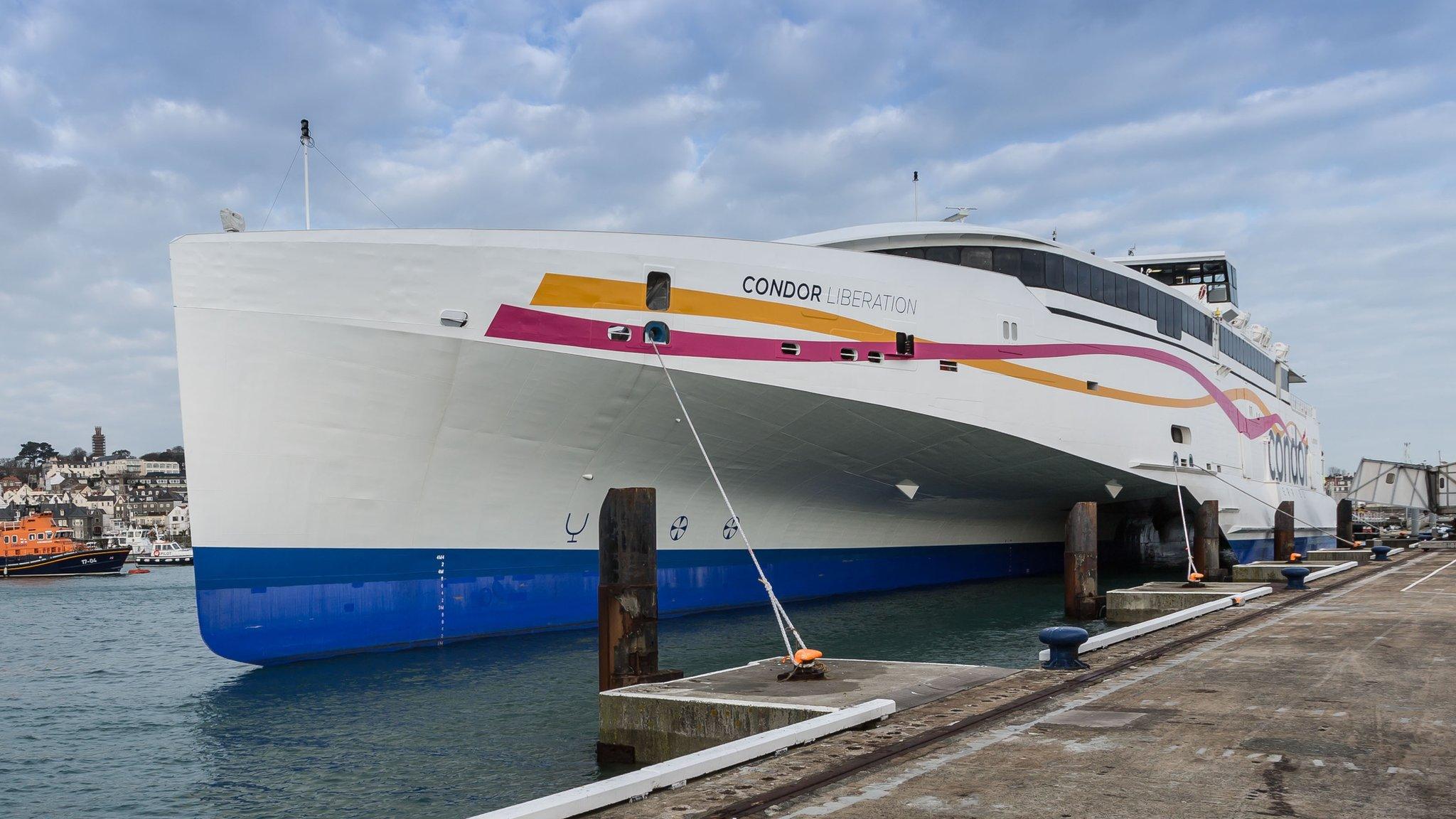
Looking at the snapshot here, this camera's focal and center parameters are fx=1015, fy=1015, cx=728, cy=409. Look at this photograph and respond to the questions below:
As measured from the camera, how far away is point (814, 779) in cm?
571

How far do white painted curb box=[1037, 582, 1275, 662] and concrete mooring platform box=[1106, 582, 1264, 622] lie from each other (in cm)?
60

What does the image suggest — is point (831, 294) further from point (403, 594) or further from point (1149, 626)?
point (403, 594)

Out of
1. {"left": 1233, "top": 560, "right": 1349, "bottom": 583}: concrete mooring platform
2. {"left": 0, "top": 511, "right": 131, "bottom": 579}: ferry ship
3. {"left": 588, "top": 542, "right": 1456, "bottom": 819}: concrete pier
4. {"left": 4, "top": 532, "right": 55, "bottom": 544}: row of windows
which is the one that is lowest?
{"left": 0, "top": 511, "right": 131, "bottom": 579}: ferry ship

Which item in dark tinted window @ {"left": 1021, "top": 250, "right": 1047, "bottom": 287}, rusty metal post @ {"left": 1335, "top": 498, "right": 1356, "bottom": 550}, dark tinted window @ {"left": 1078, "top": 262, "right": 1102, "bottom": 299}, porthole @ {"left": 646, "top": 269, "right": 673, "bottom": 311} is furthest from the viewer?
rusty metal post @ {"left": 1335, "top": 498, "right": 1356, "bottom": 550}

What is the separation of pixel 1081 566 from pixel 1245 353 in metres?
15.8

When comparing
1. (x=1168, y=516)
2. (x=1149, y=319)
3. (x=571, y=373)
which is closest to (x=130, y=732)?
(x=571, y=373)

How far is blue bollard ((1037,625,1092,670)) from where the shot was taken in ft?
30.5

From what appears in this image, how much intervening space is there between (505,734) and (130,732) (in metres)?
4.95

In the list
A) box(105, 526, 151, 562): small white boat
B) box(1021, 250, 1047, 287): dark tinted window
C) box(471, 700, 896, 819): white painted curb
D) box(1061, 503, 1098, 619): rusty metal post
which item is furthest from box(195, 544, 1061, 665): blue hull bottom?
box(105, 526, 151, 562): small white boat

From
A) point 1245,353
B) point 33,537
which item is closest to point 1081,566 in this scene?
point 1245,353

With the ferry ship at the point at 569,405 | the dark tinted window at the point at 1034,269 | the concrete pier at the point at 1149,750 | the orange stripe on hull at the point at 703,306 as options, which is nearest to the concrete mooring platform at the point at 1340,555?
the ferry ship at the point at 569,405

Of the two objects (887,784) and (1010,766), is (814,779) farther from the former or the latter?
(1010,766)

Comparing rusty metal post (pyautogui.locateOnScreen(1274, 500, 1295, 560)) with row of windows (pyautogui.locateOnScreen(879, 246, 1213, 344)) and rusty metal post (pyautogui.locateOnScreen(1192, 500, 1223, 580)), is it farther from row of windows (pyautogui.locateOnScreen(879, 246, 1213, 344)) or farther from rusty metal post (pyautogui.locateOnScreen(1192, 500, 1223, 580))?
row of windows (pyautogui.locateOnScreen(879, 246, 1213, 344))

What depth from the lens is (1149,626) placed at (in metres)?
12.1
